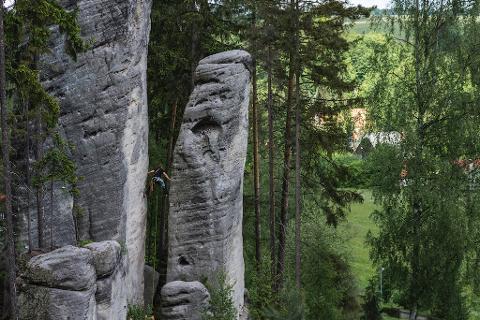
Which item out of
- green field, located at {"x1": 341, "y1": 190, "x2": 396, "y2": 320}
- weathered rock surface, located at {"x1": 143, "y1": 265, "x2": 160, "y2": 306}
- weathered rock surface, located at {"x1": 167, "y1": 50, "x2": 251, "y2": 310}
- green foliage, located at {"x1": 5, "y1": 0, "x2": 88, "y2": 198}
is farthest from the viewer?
green field, located at {"x1": 341, "y1": 190, "x2": 396, "y2": 320}

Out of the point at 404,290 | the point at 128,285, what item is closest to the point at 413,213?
the point at 404,290

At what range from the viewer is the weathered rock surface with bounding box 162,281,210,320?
19203 mm

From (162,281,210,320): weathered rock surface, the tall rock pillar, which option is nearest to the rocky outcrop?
the tall rock pillar

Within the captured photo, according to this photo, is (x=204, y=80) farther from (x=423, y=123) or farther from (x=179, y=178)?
(x=423, y=123)

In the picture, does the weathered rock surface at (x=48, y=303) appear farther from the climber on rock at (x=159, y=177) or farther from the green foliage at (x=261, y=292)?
the green foliage at (x=261, y=292)

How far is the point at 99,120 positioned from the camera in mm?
19516

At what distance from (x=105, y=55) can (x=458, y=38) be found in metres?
13.9

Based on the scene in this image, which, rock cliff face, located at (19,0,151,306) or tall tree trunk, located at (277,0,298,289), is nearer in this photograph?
rock cliff face, located at (19,0,151,306)

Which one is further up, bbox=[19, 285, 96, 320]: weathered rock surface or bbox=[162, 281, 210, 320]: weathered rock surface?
bbox=[19, 285, 96, 320]: weathered rock surface

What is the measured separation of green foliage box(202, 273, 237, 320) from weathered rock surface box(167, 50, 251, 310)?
2.05 ft

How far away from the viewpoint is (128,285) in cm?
1922

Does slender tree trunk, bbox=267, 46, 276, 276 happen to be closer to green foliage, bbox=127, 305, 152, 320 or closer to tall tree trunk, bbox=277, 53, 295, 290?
tall tree trunk, bbox=277, 53, 295, 290

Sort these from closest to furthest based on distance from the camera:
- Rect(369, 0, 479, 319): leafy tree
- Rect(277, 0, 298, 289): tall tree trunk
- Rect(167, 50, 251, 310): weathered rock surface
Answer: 1. Rect(167, 50, 251, 310): weathered rock surface
2. Rect(277, 0, 298, 289): tall tree trunk
3. Rect(369, 0, 479, 319): leafy tree

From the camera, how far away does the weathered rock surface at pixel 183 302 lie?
1920cm
